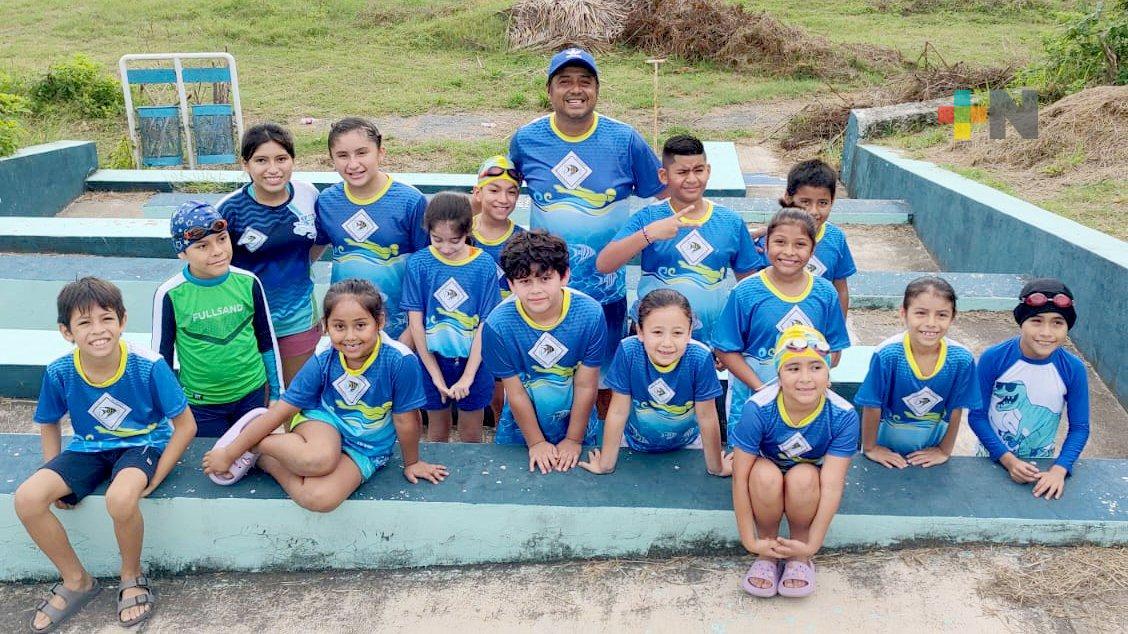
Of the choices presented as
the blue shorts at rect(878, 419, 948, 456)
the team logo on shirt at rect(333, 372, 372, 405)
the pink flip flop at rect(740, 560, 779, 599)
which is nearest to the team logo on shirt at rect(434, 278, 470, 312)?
the team logo on shirt at rect(333, 372, 372, 405)

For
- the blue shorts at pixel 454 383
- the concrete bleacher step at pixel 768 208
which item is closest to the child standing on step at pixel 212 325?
the blue shorts at pixel 454 383

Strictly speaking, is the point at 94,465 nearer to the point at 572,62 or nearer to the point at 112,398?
the point at 112,398

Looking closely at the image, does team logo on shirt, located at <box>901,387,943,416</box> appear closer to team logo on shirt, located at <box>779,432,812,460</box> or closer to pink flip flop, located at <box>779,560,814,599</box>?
team logo on shirt, located at <box>779,432,812,460</box>

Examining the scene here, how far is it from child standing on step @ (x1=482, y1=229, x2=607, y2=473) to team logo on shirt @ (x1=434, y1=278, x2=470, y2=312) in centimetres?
39

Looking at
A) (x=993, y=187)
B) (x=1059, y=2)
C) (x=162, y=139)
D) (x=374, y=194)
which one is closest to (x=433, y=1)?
(x=162, y=139)

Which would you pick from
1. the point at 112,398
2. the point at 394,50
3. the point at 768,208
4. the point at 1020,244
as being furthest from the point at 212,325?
the point at 394,50

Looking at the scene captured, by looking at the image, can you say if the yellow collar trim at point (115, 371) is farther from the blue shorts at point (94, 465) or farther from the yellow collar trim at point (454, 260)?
the yellow collar trim at point (454, 260)

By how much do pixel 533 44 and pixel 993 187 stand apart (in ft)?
33.9

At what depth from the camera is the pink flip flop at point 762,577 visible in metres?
2.90

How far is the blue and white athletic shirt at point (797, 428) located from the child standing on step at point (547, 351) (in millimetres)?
632

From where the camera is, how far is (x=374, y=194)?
12.6 ft

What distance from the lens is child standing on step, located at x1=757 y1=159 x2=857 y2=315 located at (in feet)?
12.2

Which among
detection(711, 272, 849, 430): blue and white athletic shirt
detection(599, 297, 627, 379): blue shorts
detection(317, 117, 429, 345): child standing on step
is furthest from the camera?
detection(599, 297, 627, 379): blue shorts

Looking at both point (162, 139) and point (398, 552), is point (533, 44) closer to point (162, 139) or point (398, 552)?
point (162, 139)
